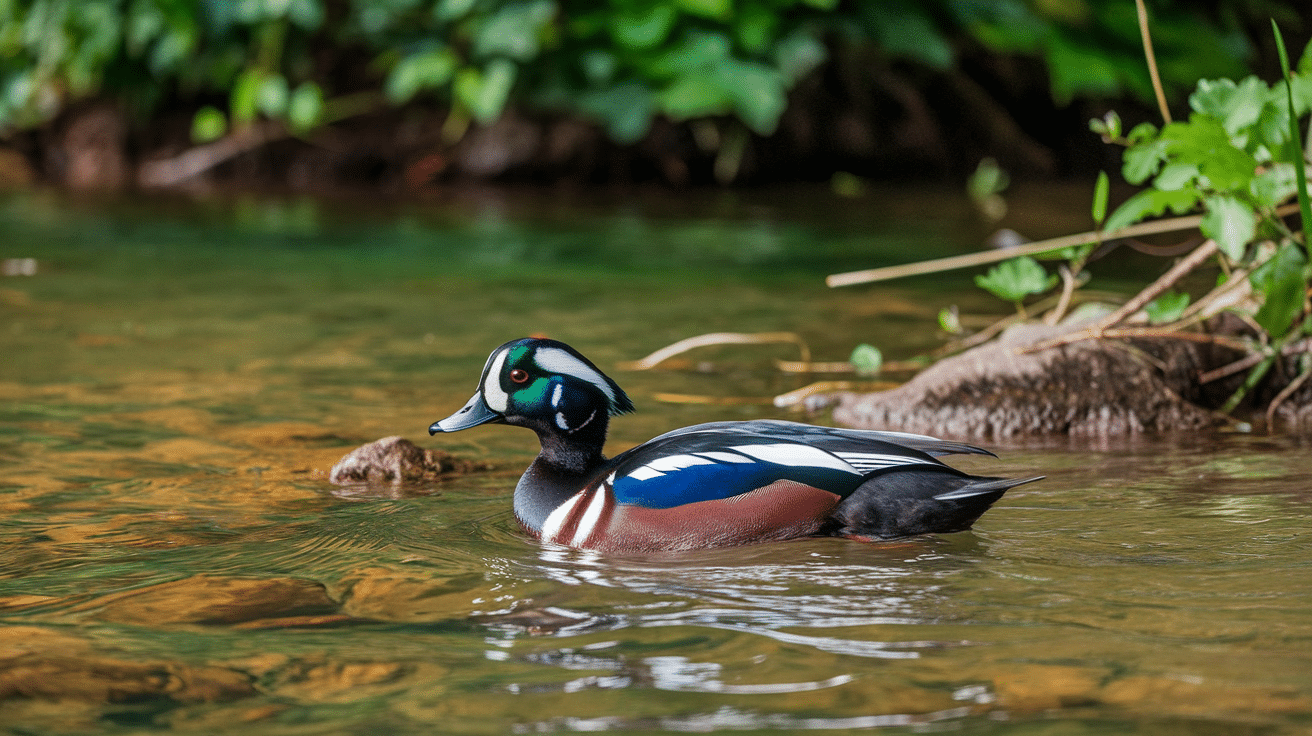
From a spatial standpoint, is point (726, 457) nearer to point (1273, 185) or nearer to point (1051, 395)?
point (1051, 395)

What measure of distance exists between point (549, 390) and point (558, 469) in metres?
0.21

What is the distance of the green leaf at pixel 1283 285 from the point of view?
15.6 feet

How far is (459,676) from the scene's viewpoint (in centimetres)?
288

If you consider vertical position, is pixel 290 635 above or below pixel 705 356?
below

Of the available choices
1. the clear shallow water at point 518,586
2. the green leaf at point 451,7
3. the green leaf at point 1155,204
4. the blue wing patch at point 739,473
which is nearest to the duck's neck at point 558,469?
the clear shallow water at point 518,586

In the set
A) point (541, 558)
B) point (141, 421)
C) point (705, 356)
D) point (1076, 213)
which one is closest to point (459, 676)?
point (541, 558)

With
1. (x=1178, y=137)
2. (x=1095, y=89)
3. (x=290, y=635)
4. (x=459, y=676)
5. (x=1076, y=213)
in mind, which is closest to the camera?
(x=459, y=676)

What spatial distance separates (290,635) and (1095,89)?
10.8 metres

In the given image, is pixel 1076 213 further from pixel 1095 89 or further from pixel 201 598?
pixel 201 598

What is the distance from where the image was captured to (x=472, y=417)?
3980 mm

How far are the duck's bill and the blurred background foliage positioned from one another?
8005mm

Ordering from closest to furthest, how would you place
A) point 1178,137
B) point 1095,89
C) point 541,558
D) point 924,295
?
point 541,558 → point 1178,137 → point 924,295 → point 1095,89

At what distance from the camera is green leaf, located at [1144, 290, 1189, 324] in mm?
5084

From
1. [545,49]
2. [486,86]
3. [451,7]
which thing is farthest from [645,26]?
[451,7]
